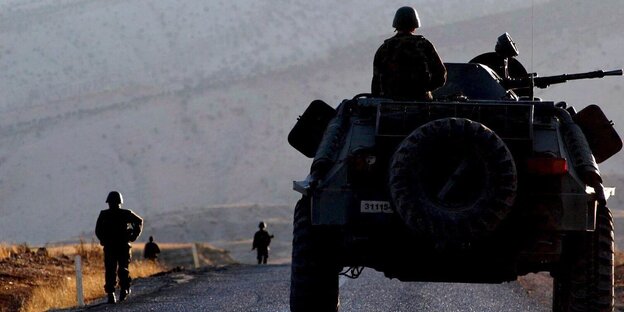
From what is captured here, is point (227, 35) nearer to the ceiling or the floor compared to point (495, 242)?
nearer to the ceiling

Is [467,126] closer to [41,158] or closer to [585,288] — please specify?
[585,288]

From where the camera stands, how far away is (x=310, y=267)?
37.4ft

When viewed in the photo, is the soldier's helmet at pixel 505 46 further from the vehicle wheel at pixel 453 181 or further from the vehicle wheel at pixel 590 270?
the vehicle wheel at pixel 453 181

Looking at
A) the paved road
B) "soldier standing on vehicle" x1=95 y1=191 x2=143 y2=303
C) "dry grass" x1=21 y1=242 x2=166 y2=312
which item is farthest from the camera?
"dry grass" x1=21 y1=242 x2=166 y2=312

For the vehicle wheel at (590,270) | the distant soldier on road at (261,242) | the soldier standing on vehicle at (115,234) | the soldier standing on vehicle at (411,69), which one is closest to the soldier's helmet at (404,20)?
the soldier standing on vehicle at (411,69)

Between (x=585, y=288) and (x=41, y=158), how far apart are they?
126 meters

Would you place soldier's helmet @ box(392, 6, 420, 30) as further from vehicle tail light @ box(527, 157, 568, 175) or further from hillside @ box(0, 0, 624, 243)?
hillside @ box(0, 0, 624, 243)

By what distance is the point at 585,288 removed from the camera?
10.9m

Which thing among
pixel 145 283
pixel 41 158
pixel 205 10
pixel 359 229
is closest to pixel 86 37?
pixel 205 10

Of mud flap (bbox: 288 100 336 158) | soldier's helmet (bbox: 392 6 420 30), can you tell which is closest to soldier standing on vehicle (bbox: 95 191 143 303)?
mud flap (bbox: 288 100 336 158)

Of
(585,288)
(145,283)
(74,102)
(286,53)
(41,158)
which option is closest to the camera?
(585,288)

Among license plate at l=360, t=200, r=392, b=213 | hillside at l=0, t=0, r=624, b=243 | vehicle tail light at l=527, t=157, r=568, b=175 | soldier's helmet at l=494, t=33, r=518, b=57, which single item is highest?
hillside at l=0, t=0, r=624, b=243

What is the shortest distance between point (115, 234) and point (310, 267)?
27.8ft

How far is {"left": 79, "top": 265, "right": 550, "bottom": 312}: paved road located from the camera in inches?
658
